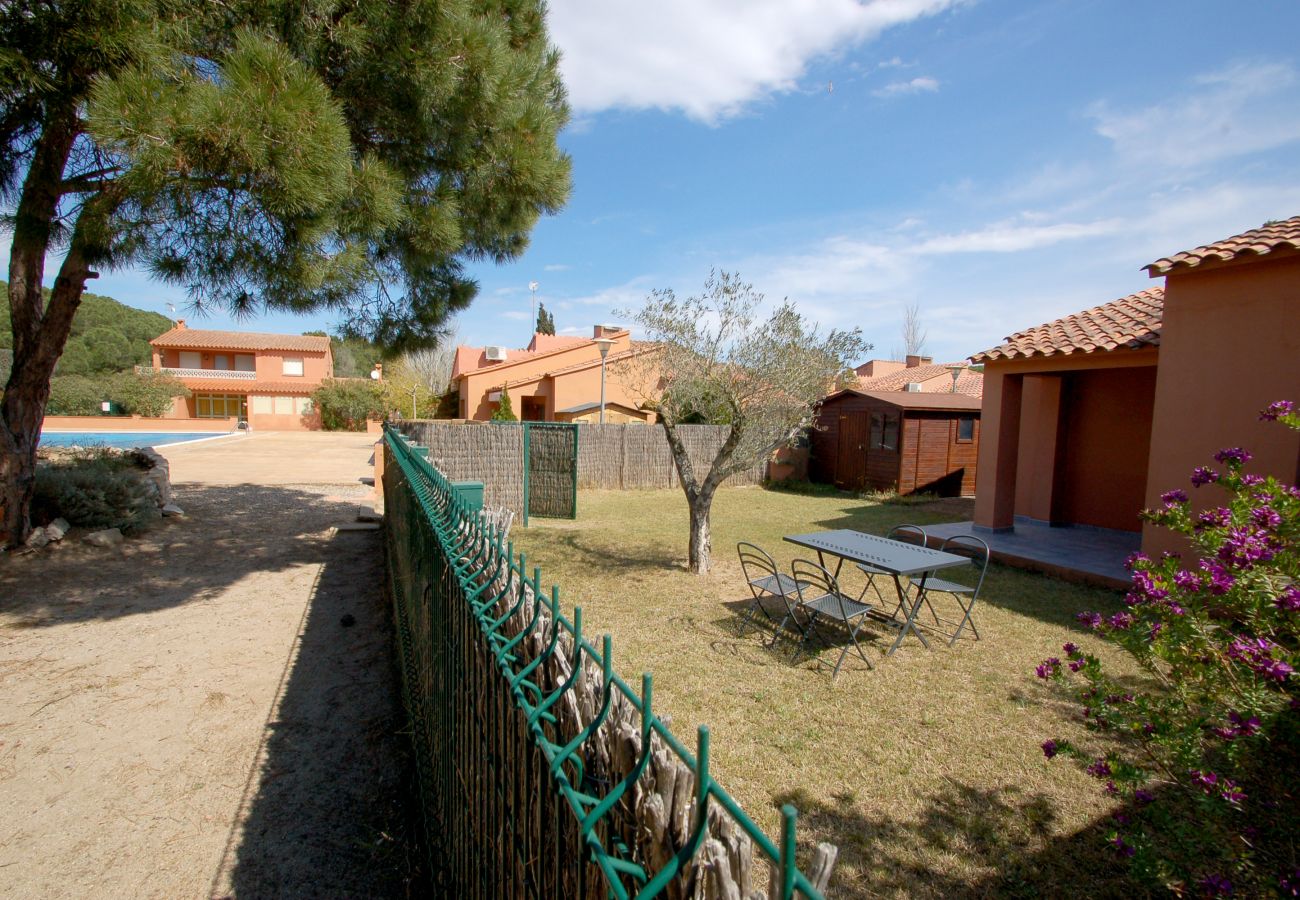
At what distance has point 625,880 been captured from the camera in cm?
101

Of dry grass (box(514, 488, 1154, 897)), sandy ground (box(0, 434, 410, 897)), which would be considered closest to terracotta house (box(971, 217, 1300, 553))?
dry grass (box(514, 488, 1154, 897))

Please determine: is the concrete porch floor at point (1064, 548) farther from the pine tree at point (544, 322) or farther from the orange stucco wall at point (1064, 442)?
the pine tree at point (544, 322)

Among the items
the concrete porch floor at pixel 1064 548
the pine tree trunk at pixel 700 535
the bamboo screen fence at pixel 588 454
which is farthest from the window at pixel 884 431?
the pine tree trunk at pixel 700 535

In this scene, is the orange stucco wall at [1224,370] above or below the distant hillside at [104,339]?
below

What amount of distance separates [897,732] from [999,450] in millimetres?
7277

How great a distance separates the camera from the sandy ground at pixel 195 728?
9.27 ft

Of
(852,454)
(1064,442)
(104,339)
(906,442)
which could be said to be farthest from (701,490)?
(104,339)

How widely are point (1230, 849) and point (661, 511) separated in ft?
36.8

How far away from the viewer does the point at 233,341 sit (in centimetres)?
4388

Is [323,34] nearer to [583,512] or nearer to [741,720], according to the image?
[741,720]

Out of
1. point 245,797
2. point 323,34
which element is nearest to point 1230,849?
point 245,797

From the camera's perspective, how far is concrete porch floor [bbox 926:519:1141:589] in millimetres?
7867

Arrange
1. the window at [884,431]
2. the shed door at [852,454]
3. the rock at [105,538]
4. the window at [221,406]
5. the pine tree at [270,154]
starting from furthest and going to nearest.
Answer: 1. the window at [221,406]
2. the shed door at [852,454]
3. the window at [884,431]
4. the rock at [105,538]
5. the pine tree at [270,154]

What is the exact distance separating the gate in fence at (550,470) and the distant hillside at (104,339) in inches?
1798
